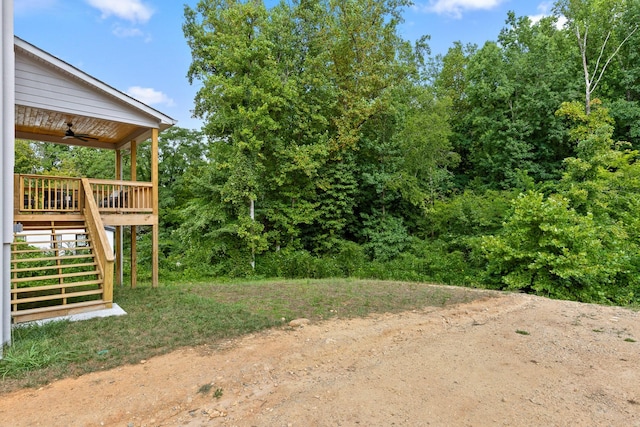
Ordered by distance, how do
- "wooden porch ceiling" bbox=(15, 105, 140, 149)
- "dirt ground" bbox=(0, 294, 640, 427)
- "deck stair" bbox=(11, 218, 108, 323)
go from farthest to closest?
"wooden porch ceiling" bbox=(15, 105, 140, 149)
"deck stair" bbox=(11, 218, 108, 323)
"dirt ground" bbox=(0, 294, 640, 427)

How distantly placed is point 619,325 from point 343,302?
13.6 ft

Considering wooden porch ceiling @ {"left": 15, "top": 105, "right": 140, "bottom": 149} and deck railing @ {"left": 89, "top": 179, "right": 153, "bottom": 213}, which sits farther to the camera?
deck railing @ {"left": 89, "top": 179, "right": 153, "bottom": 213}

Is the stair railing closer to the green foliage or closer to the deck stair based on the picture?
the deck stair

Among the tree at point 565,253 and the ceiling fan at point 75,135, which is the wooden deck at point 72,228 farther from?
the tree at point 565,253

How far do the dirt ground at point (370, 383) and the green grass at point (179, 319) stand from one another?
35 centimetres

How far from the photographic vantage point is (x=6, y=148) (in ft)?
13.3

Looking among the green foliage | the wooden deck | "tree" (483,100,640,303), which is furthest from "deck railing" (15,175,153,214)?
"tree" (483,100,640,303)

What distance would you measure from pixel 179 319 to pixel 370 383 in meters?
3.16

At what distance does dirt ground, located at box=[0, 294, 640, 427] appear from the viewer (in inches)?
103

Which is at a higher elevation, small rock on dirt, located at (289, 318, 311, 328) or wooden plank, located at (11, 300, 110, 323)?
wooden plank, located at (11, 300, 110, 323)

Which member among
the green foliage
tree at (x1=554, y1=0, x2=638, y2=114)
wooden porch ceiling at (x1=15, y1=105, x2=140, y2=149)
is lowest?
the green foliage

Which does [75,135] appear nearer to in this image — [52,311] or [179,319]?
[52,311]

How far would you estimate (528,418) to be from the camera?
102 inches

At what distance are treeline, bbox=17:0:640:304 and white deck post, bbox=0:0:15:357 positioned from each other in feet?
24.7
